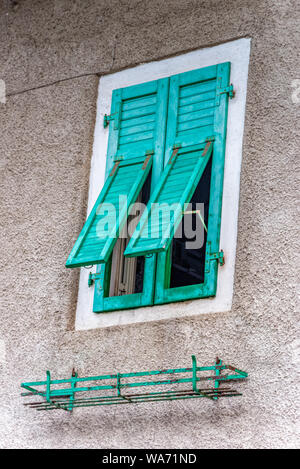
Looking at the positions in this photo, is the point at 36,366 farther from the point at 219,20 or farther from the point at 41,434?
the point at 219,20

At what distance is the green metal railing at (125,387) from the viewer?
5.89m

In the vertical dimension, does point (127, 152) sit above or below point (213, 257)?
above

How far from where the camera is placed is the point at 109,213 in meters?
6.60

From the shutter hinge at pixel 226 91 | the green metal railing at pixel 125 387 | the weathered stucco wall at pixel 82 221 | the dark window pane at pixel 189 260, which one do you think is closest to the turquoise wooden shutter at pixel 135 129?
the weathered stucco wall at pixel 82 221

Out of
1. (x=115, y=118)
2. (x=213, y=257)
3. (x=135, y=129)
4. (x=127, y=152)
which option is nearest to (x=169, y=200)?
(x=213, y=257)

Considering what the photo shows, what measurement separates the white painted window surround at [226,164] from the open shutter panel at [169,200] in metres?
0.22

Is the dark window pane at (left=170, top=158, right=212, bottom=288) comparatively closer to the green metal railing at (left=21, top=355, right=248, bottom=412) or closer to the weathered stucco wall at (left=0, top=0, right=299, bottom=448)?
the weathered stucco wall at (left=0, top=0, right=299, bottom=448)

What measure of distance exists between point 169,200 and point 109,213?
47cm

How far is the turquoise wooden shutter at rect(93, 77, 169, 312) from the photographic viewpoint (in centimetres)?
676

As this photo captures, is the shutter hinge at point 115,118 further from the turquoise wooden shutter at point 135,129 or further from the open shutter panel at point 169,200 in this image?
the open shutter panel at point 169,200

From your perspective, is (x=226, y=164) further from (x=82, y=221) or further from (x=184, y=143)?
(x=82, y=221)

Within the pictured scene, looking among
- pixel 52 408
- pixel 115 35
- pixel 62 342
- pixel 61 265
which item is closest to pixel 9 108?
pixel 115 35

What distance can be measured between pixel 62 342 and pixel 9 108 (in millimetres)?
2088

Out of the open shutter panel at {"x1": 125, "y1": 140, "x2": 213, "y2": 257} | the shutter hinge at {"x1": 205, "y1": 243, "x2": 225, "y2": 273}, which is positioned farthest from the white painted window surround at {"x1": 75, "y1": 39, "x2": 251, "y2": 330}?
the open shutter panel at {"x1": 125, "y1": 140, "x2": 213, "y2": 257}
